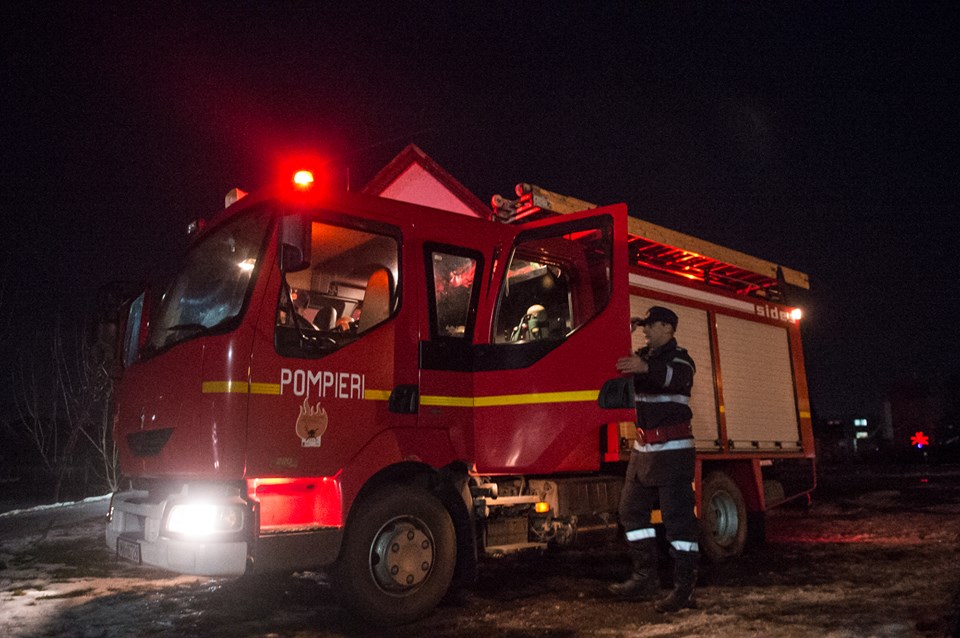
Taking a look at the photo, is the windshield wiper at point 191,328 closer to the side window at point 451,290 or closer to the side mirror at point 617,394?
the side window at point 451,290

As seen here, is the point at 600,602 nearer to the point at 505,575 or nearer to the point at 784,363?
the point at 505,575

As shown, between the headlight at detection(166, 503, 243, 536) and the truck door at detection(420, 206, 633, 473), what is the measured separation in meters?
1.32

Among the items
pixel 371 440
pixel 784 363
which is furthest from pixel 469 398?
pixel 784 363

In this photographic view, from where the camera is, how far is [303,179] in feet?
14.6

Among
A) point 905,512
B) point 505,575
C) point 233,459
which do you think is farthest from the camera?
point 905,512

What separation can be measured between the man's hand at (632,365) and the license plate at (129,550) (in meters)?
3.11

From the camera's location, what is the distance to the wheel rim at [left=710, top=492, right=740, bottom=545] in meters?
6.88

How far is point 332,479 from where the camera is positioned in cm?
420

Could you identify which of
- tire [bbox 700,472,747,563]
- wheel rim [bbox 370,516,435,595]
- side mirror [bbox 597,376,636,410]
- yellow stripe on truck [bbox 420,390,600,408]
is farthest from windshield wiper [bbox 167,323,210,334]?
tire [bbox 700,472,747,563]

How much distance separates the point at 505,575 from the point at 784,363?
163 inches

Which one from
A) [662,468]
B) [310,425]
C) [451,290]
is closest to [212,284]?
[310,425]

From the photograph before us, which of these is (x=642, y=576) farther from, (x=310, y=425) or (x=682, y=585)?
(x=310, y=425)

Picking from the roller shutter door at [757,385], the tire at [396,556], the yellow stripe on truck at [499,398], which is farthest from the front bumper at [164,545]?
the roller shutter door at [757,385]

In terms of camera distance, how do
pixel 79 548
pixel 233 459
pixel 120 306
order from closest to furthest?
pixel 233 459 < pixel 120 306 < pixel 79 548
